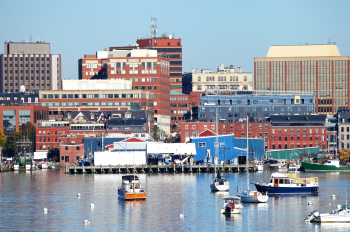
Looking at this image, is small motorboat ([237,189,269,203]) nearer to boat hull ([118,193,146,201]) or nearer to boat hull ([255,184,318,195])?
boat hull ([255,184,318,195])

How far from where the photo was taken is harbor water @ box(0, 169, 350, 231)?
310 ft

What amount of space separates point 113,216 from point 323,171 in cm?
9831

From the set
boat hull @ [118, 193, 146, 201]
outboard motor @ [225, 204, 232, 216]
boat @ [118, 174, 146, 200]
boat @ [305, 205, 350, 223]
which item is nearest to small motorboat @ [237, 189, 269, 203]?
outboard motor @ [225, 204, 232, 216]

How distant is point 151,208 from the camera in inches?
4338

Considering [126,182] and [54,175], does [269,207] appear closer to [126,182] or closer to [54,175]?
[126,182]

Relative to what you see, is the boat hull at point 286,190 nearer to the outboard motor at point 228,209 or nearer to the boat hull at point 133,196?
the boat hull at point 133,196

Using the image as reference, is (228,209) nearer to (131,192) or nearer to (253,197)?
(253,197)

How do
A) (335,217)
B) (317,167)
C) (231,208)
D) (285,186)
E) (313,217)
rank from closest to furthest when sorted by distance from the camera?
(335,217)
(313,217)
(231,208)
(285,186)
(317,167)

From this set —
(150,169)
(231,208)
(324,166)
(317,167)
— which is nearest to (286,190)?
(231,208)

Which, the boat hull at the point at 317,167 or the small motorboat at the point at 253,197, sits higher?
the small motorboat at the point at 253,197

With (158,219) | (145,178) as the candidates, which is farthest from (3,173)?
(158,219)

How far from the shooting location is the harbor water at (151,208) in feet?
310

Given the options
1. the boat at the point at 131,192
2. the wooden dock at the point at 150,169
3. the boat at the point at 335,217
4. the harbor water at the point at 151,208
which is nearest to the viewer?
the boat at the point at 335,217

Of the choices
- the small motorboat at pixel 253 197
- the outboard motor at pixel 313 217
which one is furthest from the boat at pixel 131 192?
the outboard motor at pixel 313 217
